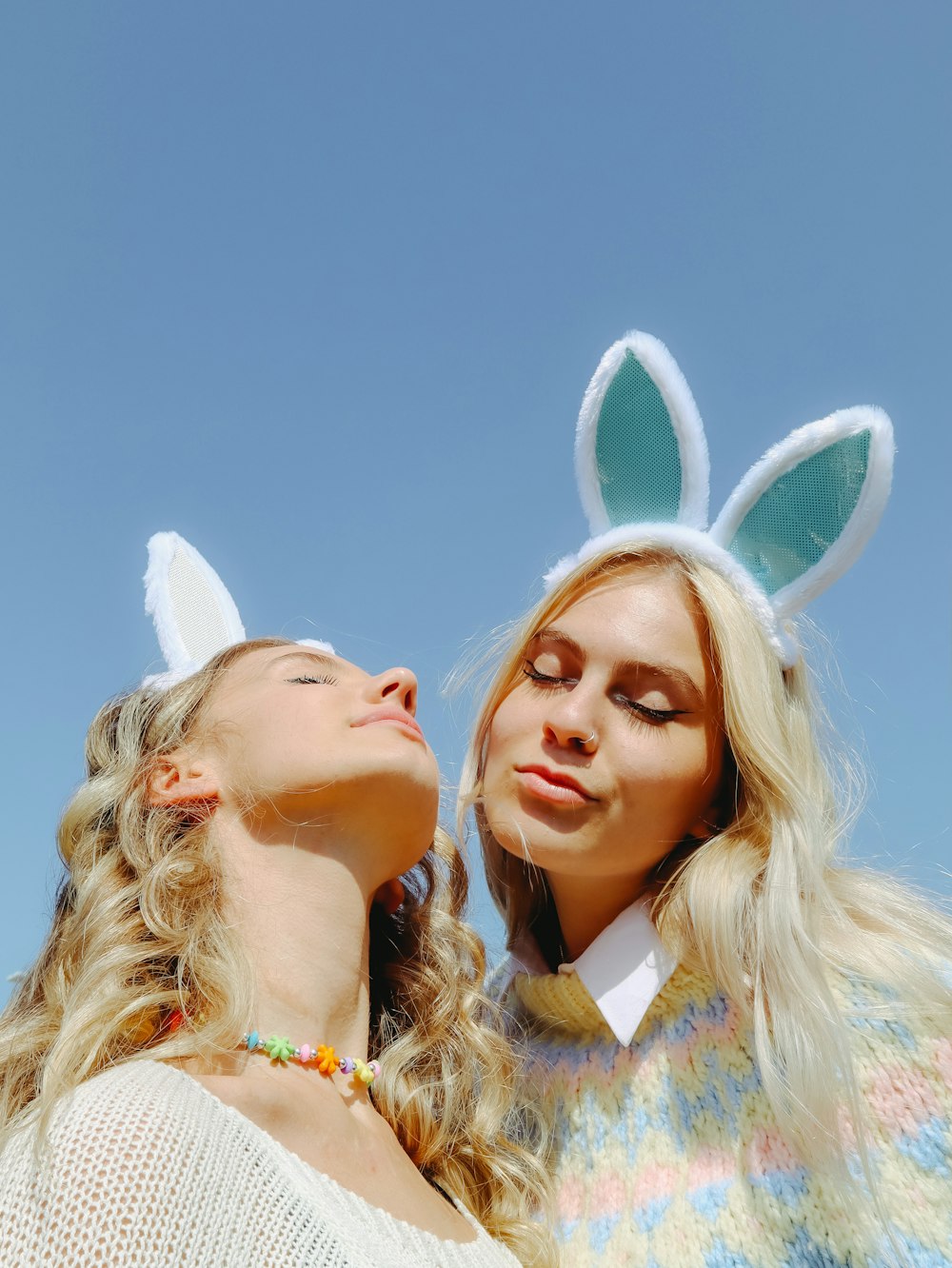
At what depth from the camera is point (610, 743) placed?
3.30 m

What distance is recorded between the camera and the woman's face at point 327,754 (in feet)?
9.53

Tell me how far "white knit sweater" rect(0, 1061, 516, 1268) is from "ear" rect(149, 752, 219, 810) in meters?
0.88

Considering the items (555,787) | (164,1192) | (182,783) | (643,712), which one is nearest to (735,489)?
(643,712)

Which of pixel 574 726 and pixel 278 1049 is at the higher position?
pixel 574 726

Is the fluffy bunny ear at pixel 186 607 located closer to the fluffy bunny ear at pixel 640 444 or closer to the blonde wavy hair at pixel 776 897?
the blonde wavy hair at pixel 776 897

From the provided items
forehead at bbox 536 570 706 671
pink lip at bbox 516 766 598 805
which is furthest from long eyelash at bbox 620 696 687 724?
pink lip at bbox 516 766 598 805

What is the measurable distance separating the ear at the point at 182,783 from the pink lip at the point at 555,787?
0.89m

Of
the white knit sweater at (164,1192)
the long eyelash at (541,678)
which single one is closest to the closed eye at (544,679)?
the long eyelash at (541,678)

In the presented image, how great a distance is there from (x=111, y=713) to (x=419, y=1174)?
5.08 feet

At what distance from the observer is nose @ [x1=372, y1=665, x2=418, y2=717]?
3174 mm

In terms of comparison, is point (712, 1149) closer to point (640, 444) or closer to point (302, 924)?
point (302, 924)

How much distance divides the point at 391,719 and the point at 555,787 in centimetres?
54

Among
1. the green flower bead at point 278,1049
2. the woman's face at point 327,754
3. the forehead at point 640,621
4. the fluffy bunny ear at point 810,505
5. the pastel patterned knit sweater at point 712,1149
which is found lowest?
the pastel patterned knit sweater at point 712,1149

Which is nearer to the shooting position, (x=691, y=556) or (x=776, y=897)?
(x=776, y=897)
